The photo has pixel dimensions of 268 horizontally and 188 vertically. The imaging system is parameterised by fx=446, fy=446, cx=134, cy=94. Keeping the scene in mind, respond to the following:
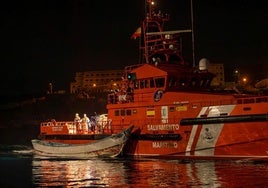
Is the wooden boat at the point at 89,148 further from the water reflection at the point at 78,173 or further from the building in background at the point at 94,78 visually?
the building in background at the point at 94,78

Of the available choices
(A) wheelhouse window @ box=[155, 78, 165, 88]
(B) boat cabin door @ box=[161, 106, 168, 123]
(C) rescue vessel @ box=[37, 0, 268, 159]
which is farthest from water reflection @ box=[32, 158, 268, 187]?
(A) wheelhouse window @ box=[155, 78, 165, 88]

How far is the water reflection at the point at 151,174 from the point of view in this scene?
15672 mm

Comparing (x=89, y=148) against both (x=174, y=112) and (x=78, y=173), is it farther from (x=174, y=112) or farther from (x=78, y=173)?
(x=78, y=173)

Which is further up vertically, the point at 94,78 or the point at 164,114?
the point at 94,78

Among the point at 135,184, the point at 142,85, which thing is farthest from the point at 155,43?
the point at 135,184

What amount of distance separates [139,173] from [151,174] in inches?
26.7

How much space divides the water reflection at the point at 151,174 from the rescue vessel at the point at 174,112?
111 cm

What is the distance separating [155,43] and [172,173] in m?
10.4

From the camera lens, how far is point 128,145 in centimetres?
2500

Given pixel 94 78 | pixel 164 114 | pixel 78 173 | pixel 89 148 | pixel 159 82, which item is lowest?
pixel 78 173

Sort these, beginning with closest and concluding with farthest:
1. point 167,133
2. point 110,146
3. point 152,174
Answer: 1. point 152,174
2. point 167,133
3. point 110,146

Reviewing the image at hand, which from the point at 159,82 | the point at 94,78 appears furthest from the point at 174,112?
the point at 94,78

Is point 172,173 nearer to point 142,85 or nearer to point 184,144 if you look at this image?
point 184,144

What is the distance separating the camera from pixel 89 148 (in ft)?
84.5
